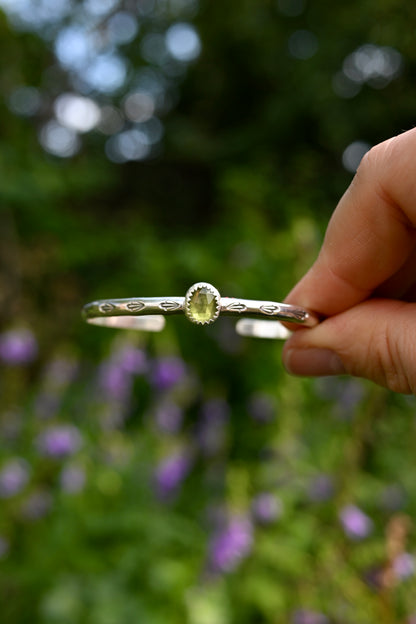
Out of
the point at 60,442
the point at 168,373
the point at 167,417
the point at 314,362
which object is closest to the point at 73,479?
the point at 60,442

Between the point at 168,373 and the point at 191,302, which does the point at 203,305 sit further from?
the point at 168,373

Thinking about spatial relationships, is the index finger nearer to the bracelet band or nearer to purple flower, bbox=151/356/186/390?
the bracelet band

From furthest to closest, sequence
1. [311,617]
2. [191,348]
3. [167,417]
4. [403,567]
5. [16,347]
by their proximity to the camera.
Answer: [191,348] → [16,347] → [167,417] → [311,617] → [403,567]

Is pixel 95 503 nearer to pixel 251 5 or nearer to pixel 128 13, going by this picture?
pixel 251 5

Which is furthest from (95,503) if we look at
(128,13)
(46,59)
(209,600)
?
(128,13)

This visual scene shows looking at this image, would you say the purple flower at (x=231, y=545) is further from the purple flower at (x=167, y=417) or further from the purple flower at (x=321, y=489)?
the purple flower at (x=167, y=417)

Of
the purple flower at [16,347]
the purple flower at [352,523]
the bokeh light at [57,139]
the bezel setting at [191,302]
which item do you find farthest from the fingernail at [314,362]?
the bokeh light at [57,139]

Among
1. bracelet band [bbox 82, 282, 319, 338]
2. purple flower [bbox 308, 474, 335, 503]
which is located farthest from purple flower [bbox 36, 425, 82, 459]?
bracelet band [bbox 82, 282, 319, 338]

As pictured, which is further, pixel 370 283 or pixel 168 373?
pixel 168 373
